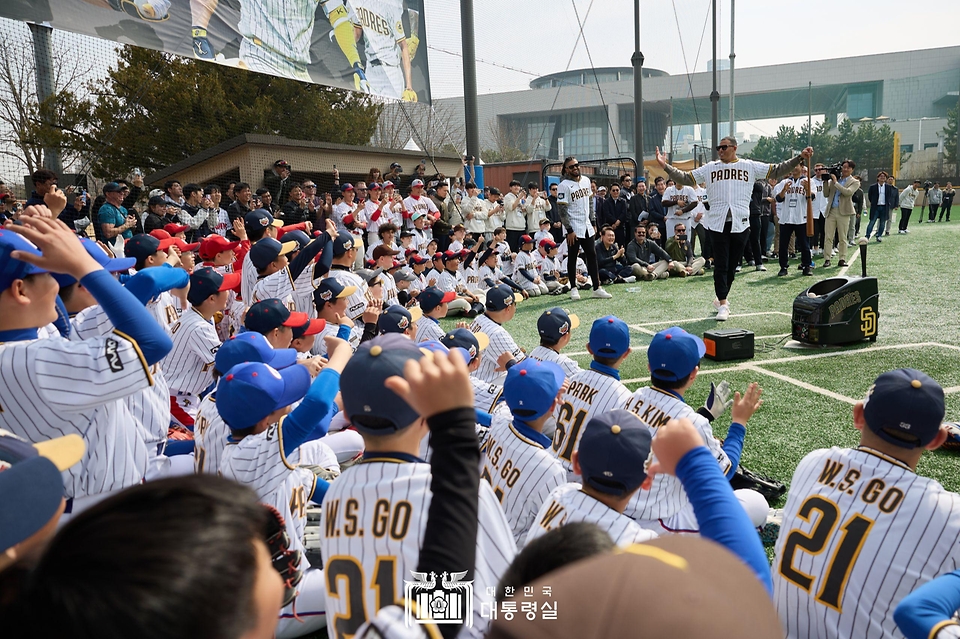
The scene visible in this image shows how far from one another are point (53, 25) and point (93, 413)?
9.93 m

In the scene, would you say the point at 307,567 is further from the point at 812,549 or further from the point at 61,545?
the point at 61,545

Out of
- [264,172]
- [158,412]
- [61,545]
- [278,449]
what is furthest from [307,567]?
[264,172]

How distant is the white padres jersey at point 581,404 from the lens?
375 cm

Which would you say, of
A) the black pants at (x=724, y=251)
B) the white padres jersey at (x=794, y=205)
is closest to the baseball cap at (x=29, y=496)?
the black pants at (x=724, y=251)

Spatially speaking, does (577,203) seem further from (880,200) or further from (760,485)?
(880,200)

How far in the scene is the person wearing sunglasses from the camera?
26.5 feet

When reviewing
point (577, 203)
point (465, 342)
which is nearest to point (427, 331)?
point (465, 342)

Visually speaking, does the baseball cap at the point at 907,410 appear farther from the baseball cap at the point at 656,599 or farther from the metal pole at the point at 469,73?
the metal pole at the point at 469,73

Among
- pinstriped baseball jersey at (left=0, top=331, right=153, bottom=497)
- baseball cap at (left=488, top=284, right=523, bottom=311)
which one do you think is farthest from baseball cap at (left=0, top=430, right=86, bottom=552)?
baseball cap at (left=488, top=284, right=523, bottom=311)

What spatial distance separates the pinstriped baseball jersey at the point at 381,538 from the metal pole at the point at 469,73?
14.8 meters

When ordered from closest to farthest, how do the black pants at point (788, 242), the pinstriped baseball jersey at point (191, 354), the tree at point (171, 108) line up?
the pinstriped baseball jersey at point (191, 354) < the black pants at point (788, 242) < the tree at point (171, 108)

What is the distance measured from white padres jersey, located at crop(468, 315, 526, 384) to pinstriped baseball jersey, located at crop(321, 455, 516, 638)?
3.67m

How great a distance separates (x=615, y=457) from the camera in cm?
215

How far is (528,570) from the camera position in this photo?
105cm
